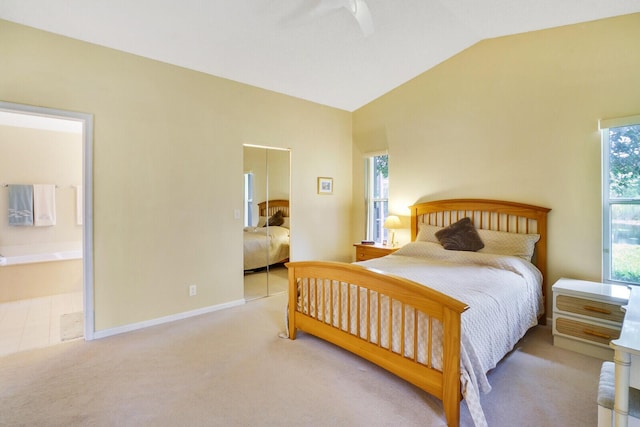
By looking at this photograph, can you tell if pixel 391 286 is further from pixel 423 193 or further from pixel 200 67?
pixel 200 67

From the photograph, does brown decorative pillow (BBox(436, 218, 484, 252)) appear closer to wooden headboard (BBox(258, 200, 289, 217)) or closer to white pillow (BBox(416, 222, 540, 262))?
white pillow (BBox(416, 222, 540, 262))

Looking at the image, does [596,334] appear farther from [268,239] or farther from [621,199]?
[268,239]

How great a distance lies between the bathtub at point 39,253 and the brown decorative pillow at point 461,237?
5023mm

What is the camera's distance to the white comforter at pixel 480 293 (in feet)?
6.13

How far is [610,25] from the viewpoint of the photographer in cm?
295

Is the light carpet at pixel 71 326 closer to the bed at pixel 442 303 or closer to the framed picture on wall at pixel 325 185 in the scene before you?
the bed at pixel 442 303

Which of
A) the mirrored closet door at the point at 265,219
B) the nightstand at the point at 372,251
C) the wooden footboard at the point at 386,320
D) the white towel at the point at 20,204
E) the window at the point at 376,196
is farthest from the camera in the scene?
the window at the point at 376,196

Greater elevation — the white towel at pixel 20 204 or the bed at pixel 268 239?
the white towel at pixel 20 204

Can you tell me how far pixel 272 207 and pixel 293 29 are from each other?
214 cm

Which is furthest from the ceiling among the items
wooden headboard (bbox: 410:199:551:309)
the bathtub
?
the bathtub

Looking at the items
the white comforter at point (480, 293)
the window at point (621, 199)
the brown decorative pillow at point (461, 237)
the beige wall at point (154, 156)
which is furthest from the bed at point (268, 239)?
the window at point (621, 199)

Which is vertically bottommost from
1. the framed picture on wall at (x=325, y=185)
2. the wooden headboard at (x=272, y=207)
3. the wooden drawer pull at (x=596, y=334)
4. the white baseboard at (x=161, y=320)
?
the white baseboard at (x=161, y=320)

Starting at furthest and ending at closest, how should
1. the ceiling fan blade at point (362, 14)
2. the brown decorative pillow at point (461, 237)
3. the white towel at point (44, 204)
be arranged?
→ the white towel at point (44, 204) → the brown decorative pillow at point (461, 237) → the ceiling fan blade at point (362, 14)

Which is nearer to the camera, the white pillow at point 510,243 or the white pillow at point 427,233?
the white pillow at point 510,243
